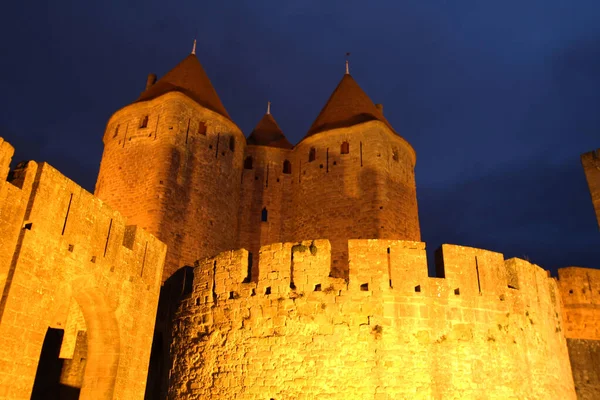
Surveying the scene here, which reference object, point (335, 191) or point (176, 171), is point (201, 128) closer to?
point (176, 171)

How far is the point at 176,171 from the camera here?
63.2 ft

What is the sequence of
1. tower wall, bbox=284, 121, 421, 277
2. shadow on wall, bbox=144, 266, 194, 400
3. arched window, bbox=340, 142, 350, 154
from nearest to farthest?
shadow on wall, bbox=144, 266, 194, 400 < tower wall, bbox=284, 121, 421, 277 < arched window, bbox=340, 142, 350, 154

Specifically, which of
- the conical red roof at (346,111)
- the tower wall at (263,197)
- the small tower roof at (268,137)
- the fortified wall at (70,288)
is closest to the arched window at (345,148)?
the conical red roof at (346,111)

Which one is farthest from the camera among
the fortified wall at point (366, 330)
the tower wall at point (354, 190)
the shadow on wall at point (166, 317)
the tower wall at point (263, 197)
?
the tower wall at point (263, 197)

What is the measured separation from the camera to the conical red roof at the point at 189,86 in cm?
2152

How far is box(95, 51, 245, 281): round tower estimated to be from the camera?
18547 mm

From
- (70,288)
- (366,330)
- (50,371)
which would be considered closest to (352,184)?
(366,330)

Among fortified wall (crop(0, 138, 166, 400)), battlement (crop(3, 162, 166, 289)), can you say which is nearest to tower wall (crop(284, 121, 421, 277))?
battlement (crop(3, 162, 166, 289))

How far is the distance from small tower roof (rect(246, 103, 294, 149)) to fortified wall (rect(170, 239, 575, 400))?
533 inches

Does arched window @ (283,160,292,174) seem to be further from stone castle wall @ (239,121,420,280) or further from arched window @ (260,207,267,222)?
arched window @ (260,207,267,222)

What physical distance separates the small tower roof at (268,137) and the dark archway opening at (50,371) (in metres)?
13.6

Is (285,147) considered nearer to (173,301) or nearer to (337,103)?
(337,103)

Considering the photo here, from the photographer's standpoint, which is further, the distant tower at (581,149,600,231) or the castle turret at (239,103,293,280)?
the castle turret at (239,103,293,280)

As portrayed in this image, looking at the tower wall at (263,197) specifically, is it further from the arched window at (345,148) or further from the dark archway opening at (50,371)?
the dark archway opening at (50,371)
